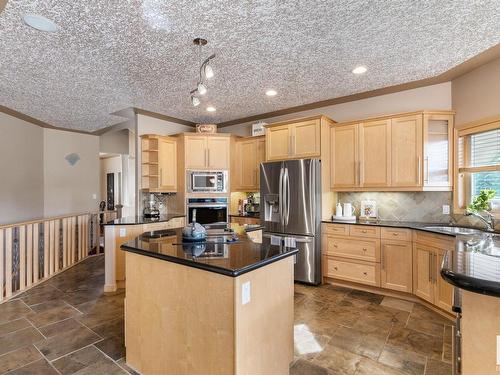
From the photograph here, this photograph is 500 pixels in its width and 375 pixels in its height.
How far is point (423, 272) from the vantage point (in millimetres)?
3289

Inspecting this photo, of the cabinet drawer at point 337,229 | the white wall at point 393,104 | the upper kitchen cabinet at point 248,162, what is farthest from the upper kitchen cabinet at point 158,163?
the cabinet drawer at point 337,229

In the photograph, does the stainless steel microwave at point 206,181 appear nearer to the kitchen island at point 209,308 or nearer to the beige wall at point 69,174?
the kitchen island at point 209,308

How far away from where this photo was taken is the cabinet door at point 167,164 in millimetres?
5047

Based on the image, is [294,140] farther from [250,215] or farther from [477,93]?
[477,93]

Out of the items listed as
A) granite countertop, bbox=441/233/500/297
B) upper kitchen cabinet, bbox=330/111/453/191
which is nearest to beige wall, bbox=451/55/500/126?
upper kitchen cabinet, bbox=330/111/453/191

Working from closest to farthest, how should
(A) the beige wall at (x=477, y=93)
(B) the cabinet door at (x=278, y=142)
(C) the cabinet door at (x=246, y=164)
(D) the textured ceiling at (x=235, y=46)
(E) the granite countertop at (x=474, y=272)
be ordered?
(E) the granite countertop at (x=474, y=272), (D) the textured ceiling at (x=235, y=46), (A) the beige wall at (x=477, y=93), (B) the cabinet door at (x=278, y=142), (C) the cabinet door at (x=246, y=164)

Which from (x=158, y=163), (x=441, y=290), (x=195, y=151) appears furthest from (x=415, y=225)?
(x=158, y=163)

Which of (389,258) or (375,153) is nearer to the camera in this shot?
(389,258)

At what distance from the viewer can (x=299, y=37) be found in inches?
99.2

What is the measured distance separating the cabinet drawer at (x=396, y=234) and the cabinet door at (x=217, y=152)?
9.51 feet

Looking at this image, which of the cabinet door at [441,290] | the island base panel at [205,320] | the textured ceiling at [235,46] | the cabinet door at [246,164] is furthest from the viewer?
the cabinet door at [246,164]

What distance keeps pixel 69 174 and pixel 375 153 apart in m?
6.54

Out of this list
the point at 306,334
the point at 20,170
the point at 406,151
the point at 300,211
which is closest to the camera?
the point at 306,334

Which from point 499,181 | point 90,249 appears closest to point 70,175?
point 90,249
